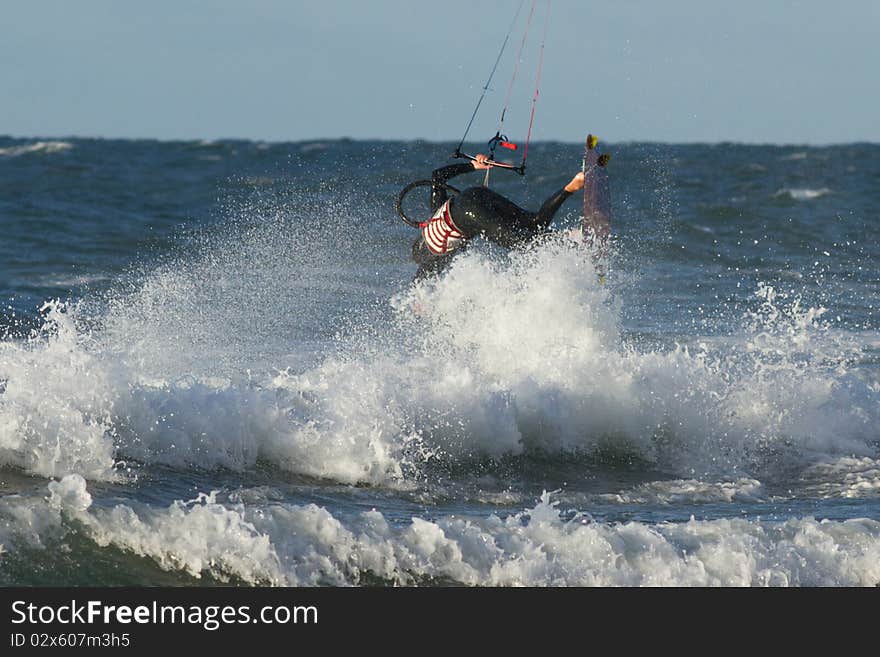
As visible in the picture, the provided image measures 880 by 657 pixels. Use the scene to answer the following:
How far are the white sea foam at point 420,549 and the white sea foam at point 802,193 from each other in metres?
20.9

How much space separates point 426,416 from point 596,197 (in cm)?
210

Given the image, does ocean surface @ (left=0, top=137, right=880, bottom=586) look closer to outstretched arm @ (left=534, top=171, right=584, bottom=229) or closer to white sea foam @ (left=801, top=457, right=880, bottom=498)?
white sea foam @ (left=801, top=457, right=880, bottom=498)

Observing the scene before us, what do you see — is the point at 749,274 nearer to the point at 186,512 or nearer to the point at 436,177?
the point at 436,177

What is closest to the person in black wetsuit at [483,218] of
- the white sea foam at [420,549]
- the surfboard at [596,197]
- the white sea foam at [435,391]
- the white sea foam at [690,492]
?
the surfboard at [596,197]

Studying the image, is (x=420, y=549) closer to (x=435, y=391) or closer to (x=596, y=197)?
(x=435, y=391)

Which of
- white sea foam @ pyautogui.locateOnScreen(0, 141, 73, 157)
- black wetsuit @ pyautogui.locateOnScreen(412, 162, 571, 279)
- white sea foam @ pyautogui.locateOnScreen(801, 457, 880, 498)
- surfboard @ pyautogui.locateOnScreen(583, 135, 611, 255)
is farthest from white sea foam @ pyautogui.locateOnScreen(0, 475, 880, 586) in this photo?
white sea foam @ pyautogui.locateOnScreen(0, 141, 73, 157)

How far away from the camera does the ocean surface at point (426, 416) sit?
655 cm

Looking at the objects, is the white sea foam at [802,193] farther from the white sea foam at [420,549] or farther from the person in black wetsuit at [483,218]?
the white sea foam at [420,549]

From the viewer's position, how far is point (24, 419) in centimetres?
775

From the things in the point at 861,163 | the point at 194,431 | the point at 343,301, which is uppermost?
the point at 861,163

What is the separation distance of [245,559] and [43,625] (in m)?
1.10

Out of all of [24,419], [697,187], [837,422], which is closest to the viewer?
[24,419]

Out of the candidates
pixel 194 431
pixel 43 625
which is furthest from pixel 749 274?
pixel 43 625

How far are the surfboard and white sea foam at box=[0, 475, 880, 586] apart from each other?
3.17m
